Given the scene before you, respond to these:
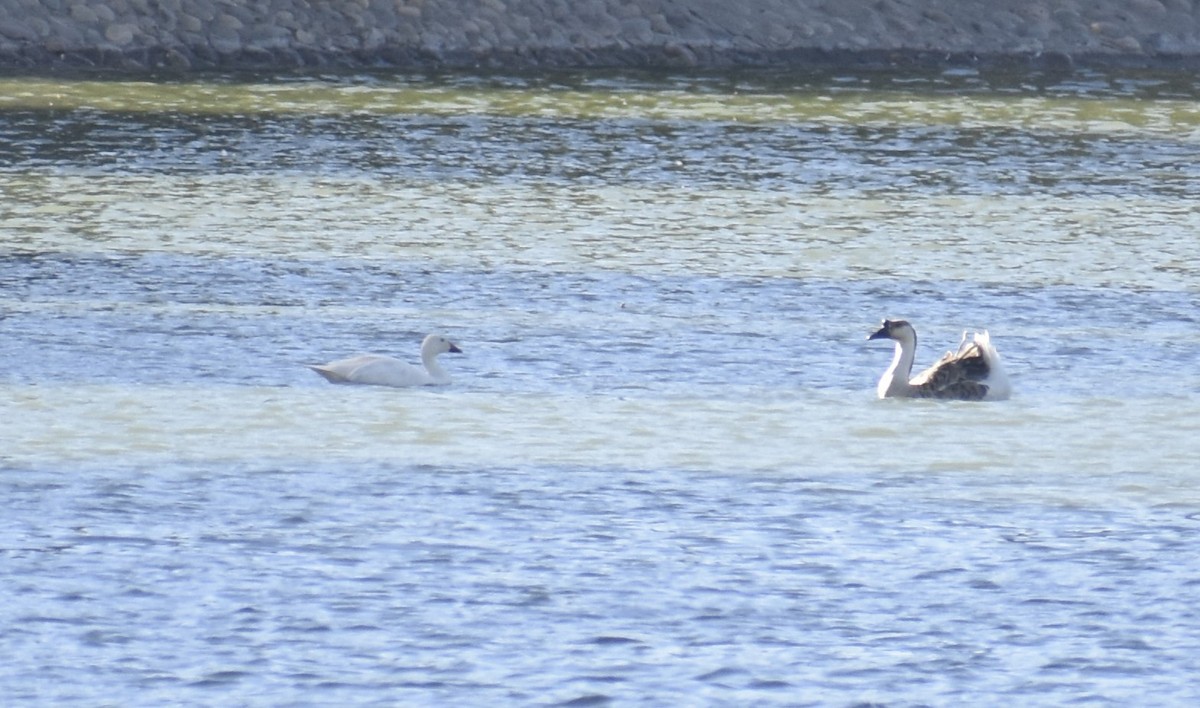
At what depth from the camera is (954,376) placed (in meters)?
12.5

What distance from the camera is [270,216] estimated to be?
18672 millimetres

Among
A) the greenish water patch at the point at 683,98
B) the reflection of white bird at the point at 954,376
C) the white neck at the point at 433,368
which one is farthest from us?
the greenish water patch at the point at 683,98

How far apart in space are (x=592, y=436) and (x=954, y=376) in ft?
6.45

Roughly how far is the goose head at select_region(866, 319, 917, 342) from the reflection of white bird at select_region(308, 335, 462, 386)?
82.0 inches

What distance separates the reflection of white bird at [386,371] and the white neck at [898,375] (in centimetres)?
200

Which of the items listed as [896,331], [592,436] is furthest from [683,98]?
[592,436]

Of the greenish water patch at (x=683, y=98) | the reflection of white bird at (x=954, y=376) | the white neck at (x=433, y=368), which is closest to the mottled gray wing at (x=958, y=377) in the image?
the reflection of white bird at (x=954, y=376)

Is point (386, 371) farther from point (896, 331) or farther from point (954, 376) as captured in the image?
point (954, 376)

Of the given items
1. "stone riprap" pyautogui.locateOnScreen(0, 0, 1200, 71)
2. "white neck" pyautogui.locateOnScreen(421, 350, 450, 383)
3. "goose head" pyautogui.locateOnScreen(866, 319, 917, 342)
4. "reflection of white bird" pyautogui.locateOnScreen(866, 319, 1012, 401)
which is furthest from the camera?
"stone riprap" pyautogui.locateOnScreen(0, 0, 1200, 71)

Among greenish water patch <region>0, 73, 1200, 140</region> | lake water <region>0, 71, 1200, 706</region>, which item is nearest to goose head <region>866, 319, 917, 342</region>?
lake water <region>0, 71, 1200, 706</region>

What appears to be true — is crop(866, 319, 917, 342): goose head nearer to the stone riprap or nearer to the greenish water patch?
the greenish water patch

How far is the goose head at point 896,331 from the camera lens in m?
12.8

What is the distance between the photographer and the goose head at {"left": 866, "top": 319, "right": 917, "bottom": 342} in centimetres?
1284

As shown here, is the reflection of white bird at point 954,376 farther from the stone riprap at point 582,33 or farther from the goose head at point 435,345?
the stone riprap at point 582,33
